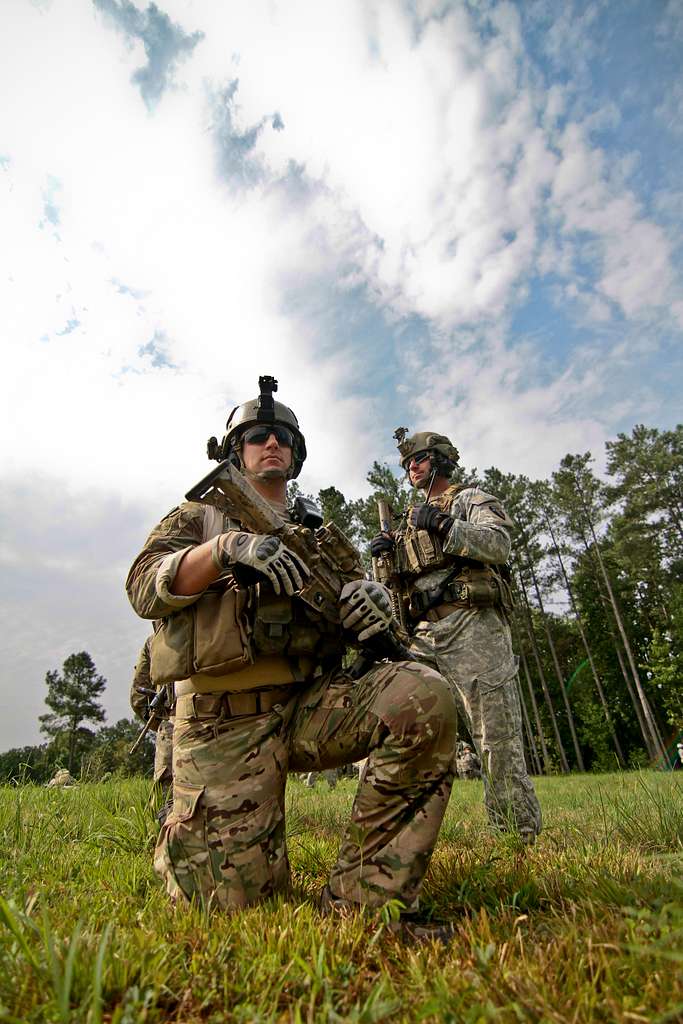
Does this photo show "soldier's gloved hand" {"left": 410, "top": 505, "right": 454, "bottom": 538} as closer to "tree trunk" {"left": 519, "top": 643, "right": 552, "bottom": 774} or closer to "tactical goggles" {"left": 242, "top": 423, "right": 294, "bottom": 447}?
"tactical goggles" {"left": 242, "top": 423, "right": 294, "bottom": 447}

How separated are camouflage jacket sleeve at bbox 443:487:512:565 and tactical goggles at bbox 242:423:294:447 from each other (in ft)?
5.32

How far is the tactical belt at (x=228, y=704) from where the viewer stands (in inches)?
111

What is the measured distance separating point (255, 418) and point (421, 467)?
85.9 inches

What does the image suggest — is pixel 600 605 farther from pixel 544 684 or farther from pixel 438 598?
pixel 438 598

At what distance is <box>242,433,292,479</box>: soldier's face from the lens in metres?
3.75

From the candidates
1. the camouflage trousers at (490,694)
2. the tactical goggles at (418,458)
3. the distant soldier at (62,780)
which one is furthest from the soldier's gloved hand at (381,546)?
the distant soldier at (62,780)

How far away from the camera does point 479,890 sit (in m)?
2.38

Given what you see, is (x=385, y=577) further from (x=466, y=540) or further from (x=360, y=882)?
(x=360, y=882)

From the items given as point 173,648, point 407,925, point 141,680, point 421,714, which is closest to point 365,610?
point 421,714

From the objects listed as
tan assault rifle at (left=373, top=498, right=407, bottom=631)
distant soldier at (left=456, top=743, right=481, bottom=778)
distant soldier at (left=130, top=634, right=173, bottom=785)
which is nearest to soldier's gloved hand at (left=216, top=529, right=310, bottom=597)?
tan assault rifle at (left=373, top=498, right=407, bottom=631)

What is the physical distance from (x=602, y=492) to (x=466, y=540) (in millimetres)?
34766

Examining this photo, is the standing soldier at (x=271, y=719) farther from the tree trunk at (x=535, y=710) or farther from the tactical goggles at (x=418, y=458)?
the tree trunk at (x=535, y=710)

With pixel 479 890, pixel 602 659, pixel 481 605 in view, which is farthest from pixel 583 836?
pixel 602 659

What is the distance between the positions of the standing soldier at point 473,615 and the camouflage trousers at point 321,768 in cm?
181
